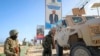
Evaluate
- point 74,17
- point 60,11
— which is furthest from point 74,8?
point 60,11

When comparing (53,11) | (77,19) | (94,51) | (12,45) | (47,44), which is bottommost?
(94,51)

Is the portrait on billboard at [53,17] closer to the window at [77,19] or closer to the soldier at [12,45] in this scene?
the window at [77,19]

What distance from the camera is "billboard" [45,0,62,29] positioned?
15.5 metres

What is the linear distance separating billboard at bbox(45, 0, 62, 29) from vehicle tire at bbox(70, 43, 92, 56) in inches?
113

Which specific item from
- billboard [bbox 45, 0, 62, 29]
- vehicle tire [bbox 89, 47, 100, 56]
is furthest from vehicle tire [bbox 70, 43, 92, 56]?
billboard [bbox 45, 0, 62, 29]

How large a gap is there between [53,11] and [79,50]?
3566mm

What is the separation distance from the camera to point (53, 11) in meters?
15.7

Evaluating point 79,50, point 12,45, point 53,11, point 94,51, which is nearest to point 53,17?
point 53,11

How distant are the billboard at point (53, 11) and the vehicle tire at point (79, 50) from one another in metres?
2.86

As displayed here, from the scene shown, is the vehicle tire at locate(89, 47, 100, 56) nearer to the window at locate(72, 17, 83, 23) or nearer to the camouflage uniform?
the window at locate(72, 17, 83, 23)

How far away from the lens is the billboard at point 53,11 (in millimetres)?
15513

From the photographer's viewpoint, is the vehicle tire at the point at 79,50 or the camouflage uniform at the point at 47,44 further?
the camouflage uniform at the point at 47,44

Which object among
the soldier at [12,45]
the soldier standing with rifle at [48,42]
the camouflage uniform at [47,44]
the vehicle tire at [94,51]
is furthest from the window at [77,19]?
the soldier at [12,45]

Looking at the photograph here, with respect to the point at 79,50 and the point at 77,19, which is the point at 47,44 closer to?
the point at 77,19
